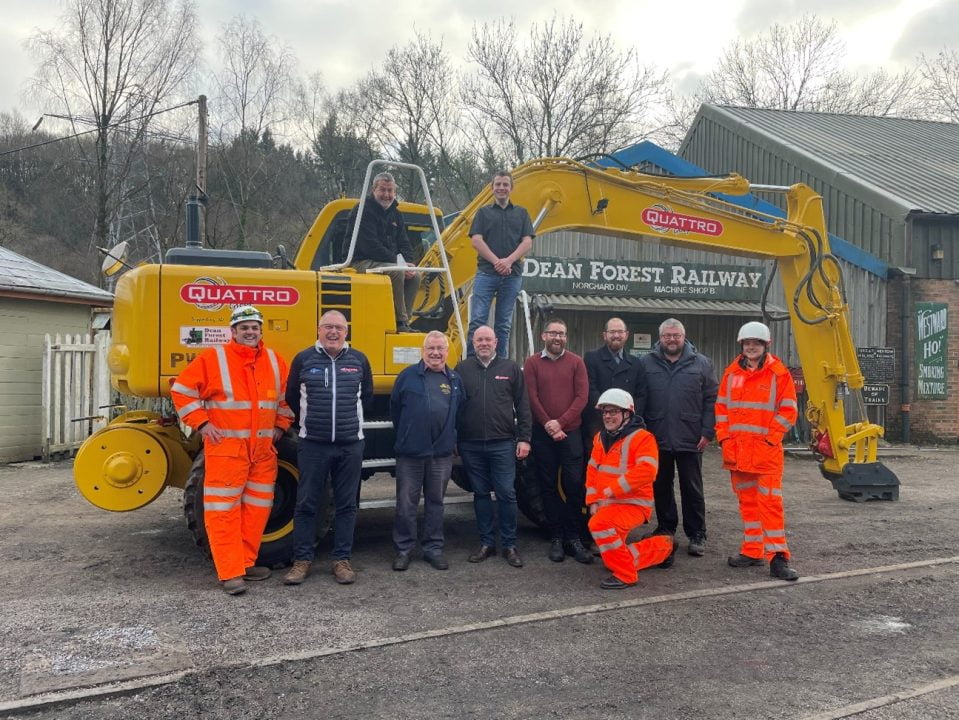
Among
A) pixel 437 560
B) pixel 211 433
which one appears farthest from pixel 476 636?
pixel 211 433

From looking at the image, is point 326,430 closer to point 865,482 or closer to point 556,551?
point 556,551

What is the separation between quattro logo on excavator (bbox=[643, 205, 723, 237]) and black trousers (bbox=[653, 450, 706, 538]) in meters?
2.38

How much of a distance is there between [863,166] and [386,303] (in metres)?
14.7

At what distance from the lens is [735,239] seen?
7.77 meters

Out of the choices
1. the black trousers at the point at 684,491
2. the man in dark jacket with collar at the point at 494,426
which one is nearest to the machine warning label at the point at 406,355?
the man in dark jacket with collar at the point at 494,426

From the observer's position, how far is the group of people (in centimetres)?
528

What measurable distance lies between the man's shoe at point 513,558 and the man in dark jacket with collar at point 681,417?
4.31ft

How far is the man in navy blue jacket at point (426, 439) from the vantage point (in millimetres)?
5688

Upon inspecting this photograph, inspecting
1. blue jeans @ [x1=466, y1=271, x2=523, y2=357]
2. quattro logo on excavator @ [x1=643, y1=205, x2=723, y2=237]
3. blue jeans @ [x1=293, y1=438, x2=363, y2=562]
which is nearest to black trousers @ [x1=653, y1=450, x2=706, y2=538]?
blue jeans @ [x1=466, y1=271, x2=523, y2=357]

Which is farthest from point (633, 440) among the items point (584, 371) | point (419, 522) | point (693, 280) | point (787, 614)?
point (693, 280)

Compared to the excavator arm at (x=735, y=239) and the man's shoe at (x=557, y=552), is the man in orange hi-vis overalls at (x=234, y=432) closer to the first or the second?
the excavator arm at (x=735, y=239)

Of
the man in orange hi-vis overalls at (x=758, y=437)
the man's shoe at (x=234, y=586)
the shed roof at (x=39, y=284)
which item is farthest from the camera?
the shed roof at (x=39, y=284)

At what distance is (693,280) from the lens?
1470 cm

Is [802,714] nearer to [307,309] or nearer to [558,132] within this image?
[307,309]
